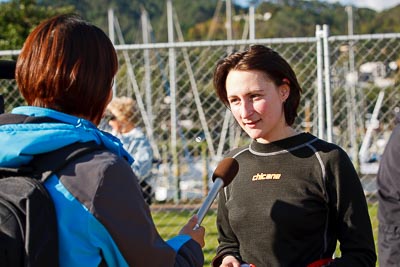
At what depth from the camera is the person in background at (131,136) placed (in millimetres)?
7902

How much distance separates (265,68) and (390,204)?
1.45 meters

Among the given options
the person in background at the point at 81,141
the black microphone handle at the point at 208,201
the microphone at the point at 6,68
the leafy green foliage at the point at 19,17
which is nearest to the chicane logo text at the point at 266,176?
the black microphone handle at the point at 208,201

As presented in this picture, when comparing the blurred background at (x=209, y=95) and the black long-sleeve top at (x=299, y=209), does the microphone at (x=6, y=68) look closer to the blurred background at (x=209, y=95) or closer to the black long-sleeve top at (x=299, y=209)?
the black long-sleeve top at (x=299, y=209)

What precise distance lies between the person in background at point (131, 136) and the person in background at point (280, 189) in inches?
183

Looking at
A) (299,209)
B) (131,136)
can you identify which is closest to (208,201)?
(299,209)

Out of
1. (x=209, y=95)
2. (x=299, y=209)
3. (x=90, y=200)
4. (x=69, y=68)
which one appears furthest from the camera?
(x=209, y=95)

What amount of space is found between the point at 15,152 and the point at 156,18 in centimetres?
8956

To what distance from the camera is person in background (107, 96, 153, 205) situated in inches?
311

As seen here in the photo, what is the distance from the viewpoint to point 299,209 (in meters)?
2.97

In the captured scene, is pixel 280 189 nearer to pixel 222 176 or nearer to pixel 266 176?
pixel 266 176

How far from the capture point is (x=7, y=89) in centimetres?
782

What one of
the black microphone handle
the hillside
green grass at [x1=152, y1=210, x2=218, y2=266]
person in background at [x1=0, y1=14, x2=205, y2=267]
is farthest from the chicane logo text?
the hillside

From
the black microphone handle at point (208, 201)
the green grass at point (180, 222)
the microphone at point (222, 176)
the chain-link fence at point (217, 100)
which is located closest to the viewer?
the black microphone handle at point (208, 201)

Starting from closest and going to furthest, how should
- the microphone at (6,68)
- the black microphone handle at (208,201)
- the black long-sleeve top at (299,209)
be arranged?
the black microphone handle at (208,201) → the microphone at (6,68) → the black long-sleeve top at (299,209)
